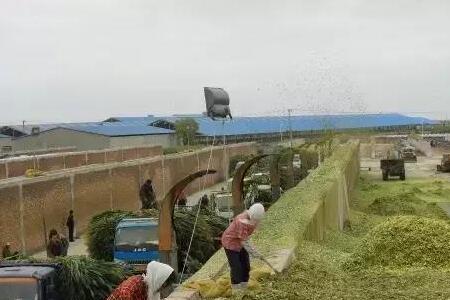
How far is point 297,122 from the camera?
9781cm

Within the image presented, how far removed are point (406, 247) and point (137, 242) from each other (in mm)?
6414

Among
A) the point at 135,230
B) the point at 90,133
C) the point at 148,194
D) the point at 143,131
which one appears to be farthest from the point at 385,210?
the point at 143,131

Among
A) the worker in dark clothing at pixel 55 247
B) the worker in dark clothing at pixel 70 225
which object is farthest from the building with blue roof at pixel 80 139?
the worker in dark clothing at pixel 55 247

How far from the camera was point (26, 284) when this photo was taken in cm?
1060

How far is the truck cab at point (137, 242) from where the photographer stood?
1620 centimetres

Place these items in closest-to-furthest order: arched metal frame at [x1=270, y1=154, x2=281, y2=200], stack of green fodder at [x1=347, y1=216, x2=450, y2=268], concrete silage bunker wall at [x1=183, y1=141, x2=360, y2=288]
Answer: stack of green fodder at [x1=347, y1=216, x2=450, y2=268], concrete silage bunker wall at [x1=183, y1=141, x2=360, y2=288], arched metal frame at [x1=270, y1=154, x2=281, y2=200]

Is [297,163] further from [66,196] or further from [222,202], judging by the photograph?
[66,196]

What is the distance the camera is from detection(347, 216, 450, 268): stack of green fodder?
39.7 feet

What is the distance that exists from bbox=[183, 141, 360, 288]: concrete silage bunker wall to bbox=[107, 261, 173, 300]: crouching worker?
84.8 inches

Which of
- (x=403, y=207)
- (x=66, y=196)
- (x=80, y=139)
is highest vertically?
(x=80, y=139)

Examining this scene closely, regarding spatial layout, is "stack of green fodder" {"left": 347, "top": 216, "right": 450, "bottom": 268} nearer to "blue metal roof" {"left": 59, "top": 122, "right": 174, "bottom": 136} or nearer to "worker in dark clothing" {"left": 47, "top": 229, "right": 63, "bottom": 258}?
"worker in dark clothing" {"left": 47, "top": 229, "right": 63, "bottom": 258}

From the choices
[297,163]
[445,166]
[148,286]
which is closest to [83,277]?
[148,286]

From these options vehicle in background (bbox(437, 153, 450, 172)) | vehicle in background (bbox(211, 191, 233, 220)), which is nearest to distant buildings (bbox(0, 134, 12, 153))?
vehicle in background (bbox(437, 153, 450, 172))

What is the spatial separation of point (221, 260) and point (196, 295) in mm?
2875
